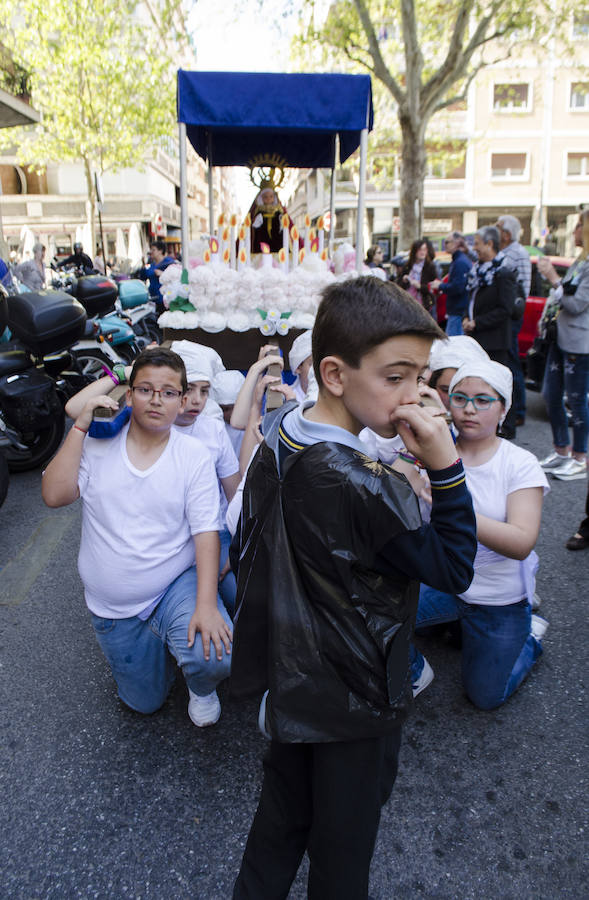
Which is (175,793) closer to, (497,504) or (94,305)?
(497,504)

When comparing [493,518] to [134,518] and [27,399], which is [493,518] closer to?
[134,518]

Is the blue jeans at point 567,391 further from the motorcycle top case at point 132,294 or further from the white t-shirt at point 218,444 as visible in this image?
the motorcycle top case at point 132,294

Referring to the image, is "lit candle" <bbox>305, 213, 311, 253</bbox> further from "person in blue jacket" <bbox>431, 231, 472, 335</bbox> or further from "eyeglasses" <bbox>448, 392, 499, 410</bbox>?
"person in blue jacket" <bbox>431, 231, 472, 335</bbox>

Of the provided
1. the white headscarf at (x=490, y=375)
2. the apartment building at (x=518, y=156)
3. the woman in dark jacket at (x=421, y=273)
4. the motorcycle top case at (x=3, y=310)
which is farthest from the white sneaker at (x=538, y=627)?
the apartment building at (x=518, y=156)

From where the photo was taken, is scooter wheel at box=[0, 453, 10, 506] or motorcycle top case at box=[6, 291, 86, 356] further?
motorcycle top case at box=[6, 291, 86, 356]

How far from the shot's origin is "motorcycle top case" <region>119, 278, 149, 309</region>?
9.62m

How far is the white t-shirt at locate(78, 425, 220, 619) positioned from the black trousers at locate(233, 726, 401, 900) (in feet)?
3.14

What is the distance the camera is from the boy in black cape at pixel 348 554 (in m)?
1.18

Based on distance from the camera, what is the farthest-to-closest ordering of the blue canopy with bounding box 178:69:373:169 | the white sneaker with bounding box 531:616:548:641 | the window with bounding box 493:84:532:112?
A: the window with bounding box 493:84:532:112
the blue canopy with bounding box 178:69:373:169
the white sneaker with bounding box 531:616:548:641

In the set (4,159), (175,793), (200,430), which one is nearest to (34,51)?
Answer: (4,159)

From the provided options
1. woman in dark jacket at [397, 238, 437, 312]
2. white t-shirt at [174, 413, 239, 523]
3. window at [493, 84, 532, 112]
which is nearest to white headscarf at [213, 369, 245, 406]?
white t-shirt at [174, 413, 239, 523]

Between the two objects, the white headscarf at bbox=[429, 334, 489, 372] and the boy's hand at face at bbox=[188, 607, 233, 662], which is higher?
the white headscarf at bbox=[429, 334, 489, 372]

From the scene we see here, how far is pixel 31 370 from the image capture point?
504 centimetres

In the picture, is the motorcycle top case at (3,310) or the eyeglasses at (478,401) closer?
the eyeglasses at (478,401)
